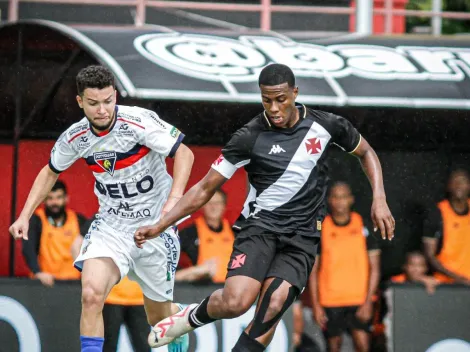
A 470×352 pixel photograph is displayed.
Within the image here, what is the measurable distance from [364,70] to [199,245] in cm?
234

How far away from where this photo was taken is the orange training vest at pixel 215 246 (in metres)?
11.4

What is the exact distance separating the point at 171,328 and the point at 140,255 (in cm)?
63

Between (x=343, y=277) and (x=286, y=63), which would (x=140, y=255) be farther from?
(x=286, y=63)

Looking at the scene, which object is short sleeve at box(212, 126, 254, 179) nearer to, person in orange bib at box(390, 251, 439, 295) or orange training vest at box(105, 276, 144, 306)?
orange training vest at box(105, 276, 144, 306)

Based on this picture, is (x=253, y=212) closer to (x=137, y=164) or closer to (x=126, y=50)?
(x=137, y=164)

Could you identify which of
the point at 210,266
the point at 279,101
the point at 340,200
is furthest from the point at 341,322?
the point at 279,101

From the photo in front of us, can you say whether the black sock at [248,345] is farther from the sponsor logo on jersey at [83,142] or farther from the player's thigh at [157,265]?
the sponsor logo on jersey at [83,142]

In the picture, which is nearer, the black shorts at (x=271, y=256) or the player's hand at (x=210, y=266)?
the black shorts at (x=271, y=256)

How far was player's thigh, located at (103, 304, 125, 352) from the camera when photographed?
34.6 ft

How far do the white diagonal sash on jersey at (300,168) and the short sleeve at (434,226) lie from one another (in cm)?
373

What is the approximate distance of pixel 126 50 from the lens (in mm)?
11305

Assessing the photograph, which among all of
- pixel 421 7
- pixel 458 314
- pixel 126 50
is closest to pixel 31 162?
pixel 126 50

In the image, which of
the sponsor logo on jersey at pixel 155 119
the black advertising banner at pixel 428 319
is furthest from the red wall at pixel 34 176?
the sponsor logo on jersey at pixel 155 119

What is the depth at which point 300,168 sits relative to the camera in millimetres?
8398
